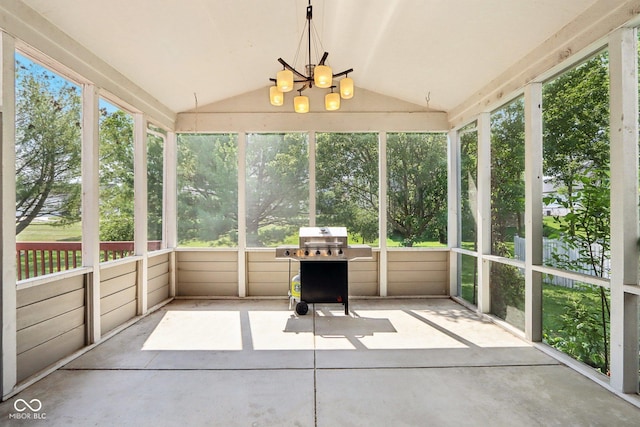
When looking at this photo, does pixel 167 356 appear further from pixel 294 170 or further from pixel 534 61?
pixel 534 61

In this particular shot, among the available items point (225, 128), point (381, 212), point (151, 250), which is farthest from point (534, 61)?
point (151, 250)

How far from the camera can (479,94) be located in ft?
13.6

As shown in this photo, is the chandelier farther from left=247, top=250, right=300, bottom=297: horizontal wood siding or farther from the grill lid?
left=247, top=250, right=300, bottom=297: horizontal wood siding

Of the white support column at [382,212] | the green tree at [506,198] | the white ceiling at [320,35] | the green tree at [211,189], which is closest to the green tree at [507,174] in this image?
the green tree at [506,198]

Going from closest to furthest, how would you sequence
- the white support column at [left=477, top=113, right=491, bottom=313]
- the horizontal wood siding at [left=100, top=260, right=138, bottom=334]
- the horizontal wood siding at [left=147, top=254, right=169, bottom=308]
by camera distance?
the horizontal wood siding at [left=100, top=260, right=138, bottom=334] < the white support column at [left=477, top=113, right=491, bottom=313] < the horizontal wood siding at [left=147, top=254, right=169, bottom=308]

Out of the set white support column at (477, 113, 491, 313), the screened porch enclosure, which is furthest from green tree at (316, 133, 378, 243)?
white support column at (477, 113, 491, 313)

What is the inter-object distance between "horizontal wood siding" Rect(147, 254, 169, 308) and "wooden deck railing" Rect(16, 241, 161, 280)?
1.00 metres

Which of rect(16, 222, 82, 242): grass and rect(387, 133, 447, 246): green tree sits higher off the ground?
rect(387, 133, 447, 246): green tree

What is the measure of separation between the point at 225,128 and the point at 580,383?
5.12 metres

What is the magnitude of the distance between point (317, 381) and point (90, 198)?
9.17ft

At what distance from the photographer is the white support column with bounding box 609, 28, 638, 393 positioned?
227cm

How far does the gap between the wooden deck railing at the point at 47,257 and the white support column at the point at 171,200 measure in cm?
151

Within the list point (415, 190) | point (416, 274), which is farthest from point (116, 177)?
point (416, 274)

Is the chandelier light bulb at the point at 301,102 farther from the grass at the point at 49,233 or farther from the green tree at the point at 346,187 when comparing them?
the grass at the point at 49,233
